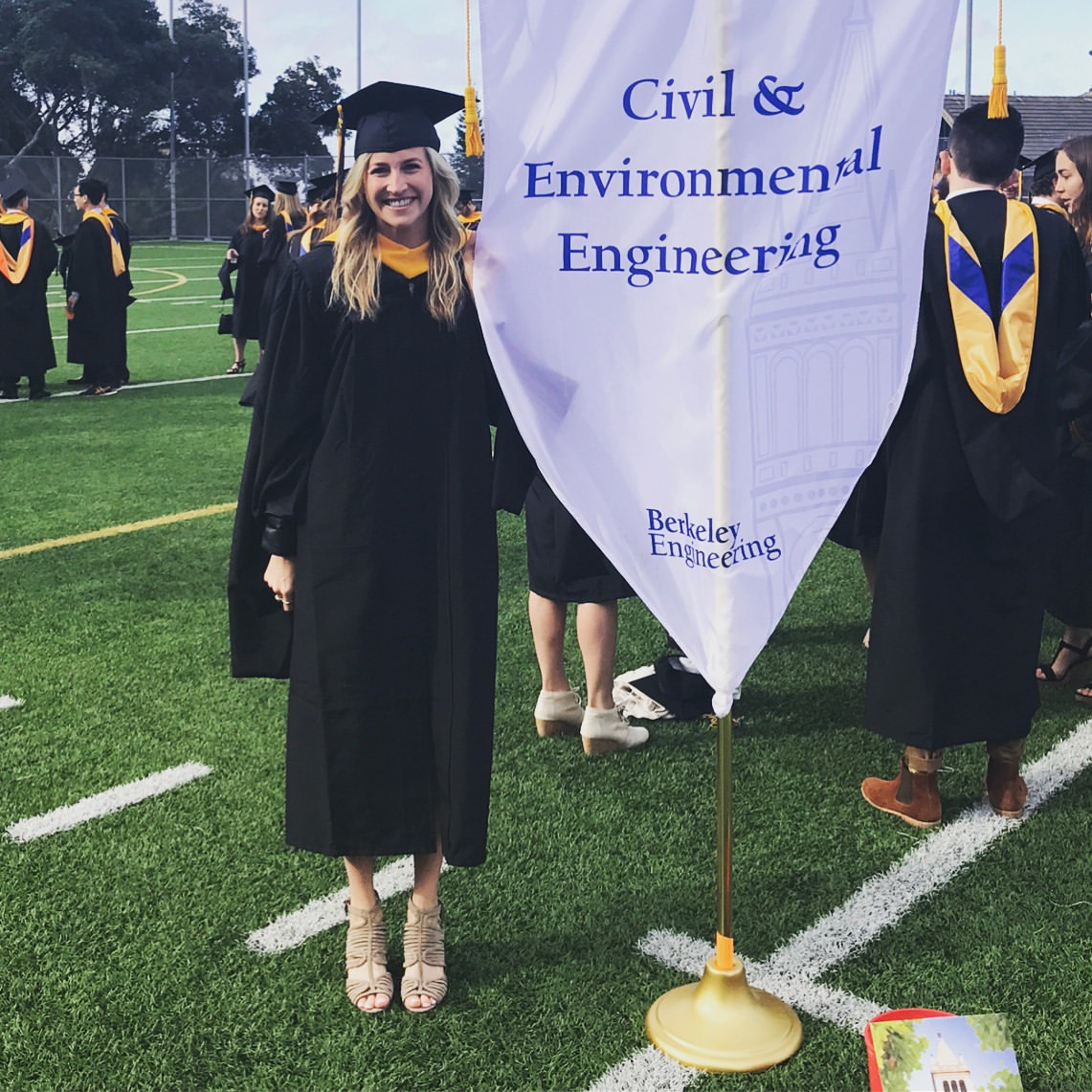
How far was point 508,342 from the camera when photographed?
256cm

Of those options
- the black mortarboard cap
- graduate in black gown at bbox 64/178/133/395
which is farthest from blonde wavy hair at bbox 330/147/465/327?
graduate in black gown at bbox 64/178/133/395

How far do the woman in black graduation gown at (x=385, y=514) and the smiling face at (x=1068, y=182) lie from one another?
8.33 feet

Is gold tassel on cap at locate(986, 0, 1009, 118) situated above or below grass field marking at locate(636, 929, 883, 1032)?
above

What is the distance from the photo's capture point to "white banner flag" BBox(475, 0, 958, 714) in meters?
2.31

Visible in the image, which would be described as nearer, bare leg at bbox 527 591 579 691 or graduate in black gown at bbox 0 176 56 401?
bare leg at bbox 527 591 579 691

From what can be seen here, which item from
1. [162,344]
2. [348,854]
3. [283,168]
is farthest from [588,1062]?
[283,168]

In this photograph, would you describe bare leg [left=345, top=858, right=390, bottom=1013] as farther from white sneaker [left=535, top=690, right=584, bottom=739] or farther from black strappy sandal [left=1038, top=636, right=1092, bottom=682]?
black strappy sandal [left=1038, top=636, right=1092, bottom=682]

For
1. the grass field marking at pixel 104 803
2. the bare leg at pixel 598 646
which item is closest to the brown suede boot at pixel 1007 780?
the bare leg at pixel 598 646

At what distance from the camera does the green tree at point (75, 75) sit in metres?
50.9

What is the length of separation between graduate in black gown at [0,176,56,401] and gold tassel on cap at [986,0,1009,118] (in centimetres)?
1029

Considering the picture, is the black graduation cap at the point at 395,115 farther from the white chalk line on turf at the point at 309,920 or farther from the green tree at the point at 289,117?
the green tree at the point at 289,117

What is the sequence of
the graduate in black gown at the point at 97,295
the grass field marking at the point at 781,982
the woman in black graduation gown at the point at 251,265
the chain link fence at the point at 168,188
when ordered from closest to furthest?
1. the grass field marking at the point at 781,982
2. the graduate in black gown at the point at 97,295
3. the woman in black graduation gown at the point at 251,265
4. the chain link fence at the point at 168,188

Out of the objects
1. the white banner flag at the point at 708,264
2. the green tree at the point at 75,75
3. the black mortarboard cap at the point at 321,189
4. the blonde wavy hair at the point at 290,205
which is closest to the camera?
the white banner flag at the point at 708,264

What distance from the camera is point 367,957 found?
302 centimetres
